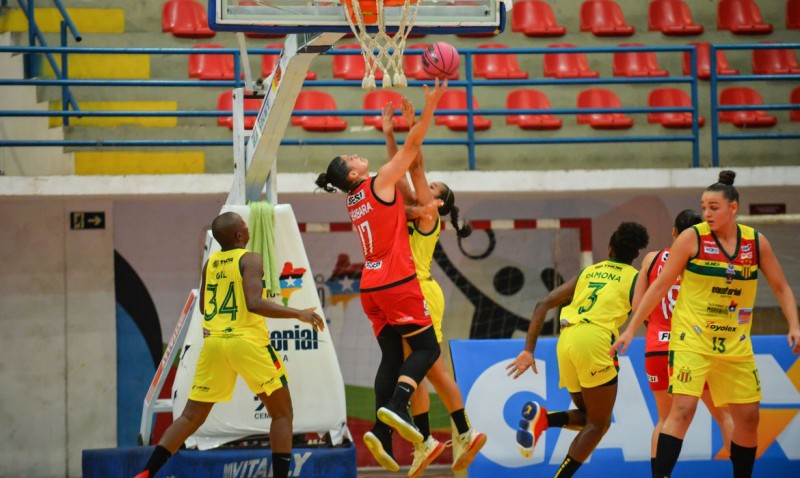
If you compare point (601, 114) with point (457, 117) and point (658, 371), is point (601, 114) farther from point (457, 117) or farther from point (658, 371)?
point (658, 371)

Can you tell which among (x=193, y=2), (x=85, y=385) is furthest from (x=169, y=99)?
(x=85, y=385)

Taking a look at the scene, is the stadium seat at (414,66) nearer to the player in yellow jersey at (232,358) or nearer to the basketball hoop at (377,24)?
the player in yellow jersey at (232,358)

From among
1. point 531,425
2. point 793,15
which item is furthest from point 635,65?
point 531,425

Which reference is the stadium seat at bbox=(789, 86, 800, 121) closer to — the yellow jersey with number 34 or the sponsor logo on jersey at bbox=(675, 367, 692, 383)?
the sponsor logo on jersey at bbox=(675, 367, 692, 383)

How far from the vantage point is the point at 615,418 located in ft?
30.0

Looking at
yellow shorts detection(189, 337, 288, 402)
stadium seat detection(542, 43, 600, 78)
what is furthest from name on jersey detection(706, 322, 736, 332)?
stadium seat detection(542, 43, 600, 78)

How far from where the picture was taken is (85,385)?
11.8m

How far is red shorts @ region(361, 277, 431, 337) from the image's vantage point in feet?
22.7

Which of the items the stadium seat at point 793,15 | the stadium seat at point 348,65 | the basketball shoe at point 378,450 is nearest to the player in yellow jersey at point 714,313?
the basketball shoe at point 378,450

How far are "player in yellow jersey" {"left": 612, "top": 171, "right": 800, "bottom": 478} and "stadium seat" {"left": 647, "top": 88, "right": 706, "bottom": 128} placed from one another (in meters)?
6.17

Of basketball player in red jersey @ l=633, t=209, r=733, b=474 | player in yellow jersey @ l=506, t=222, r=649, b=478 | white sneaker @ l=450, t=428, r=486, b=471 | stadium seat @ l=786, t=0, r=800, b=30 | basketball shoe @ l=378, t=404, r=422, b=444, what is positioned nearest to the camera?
basketball shoe @ l=378, t=404, r=422, b=444

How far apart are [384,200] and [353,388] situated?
18.2 feet

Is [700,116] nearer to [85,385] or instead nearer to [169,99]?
[169,99]

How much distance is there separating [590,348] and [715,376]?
37.1 inches
